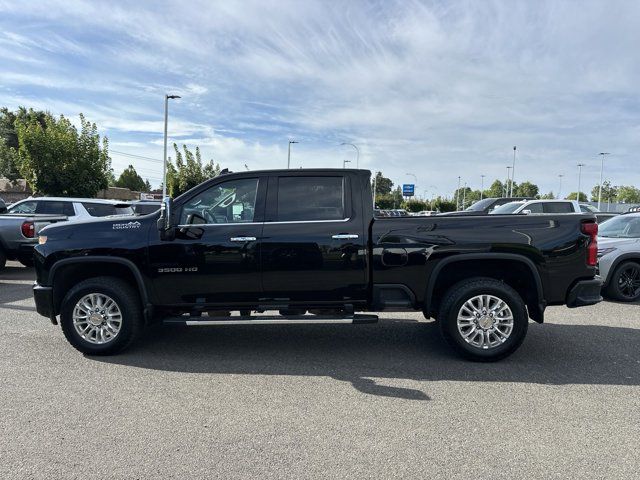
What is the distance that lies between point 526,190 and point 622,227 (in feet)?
352

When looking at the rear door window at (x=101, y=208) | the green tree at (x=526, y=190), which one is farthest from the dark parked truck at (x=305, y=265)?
the green tree at (x=526, y=190)

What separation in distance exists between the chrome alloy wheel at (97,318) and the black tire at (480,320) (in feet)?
11.6

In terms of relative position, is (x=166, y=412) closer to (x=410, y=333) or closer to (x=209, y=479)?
(x=209, y=479)

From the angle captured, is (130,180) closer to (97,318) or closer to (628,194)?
(97,318)

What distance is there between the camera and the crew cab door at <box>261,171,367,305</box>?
4.93m

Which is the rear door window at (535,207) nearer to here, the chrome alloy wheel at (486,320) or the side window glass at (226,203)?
the chrome alloy wheel at (486,320)

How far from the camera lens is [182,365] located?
4898 mm

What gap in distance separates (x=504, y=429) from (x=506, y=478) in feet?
2.24

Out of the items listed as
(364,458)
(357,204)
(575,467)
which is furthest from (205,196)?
(575,467)

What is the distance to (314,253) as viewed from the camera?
4.93 m

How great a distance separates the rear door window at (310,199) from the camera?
16.7ft

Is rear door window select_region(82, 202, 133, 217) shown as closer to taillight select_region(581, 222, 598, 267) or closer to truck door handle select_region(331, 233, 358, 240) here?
truck door handle select_region(331, 233, 358, 240)

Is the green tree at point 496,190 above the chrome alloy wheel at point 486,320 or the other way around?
above

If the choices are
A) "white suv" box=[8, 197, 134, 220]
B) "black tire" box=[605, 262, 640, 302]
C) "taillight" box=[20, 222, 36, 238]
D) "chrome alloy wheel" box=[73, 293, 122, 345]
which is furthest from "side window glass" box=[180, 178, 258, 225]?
"white suv" box=[8, 197, 134, 220]
